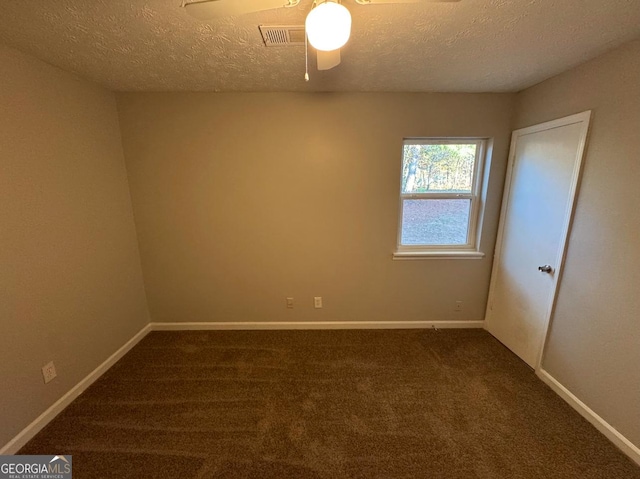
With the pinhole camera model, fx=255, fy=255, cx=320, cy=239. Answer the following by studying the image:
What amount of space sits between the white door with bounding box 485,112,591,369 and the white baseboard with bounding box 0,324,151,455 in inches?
143

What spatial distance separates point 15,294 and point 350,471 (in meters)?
2.22

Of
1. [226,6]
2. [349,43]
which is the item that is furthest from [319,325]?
[226,6]

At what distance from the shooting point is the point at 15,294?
1.54 meters

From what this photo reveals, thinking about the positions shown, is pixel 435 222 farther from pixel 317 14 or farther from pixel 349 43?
pixel 317 14

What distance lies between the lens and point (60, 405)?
1.79 meters

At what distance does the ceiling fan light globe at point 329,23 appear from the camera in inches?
35.6

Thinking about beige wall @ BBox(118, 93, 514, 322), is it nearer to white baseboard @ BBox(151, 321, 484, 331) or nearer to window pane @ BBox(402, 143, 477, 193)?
white baseboard @ BBox(151, 321, 484, 331)

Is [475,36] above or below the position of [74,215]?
above

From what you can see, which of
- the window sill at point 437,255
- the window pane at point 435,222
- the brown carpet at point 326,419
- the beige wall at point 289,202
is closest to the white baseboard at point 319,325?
the beige wall at point 289,202

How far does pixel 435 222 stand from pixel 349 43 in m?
1.84

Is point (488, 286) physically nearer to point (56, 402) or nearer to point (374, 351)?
point (374, 351)

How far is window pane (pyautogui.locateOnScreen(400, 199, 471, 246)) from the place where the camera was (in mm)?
2625

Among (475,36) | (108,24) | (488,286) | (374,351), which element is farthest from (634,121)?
(108,24)

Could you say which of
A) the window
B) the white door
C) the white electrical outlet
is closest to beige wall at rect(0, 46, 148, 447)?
the white electrical outlet
